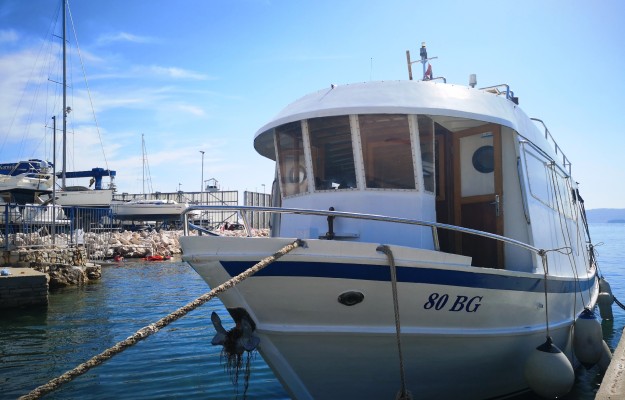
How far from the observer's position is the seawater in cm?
675

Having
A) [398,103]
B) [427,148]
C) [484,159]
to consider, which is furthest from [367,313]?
[484,159]

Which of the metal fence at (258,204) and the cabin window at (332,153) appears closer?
the cabin window at (332,153)

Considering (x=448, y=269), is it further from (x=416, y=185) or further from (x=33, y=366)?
(x=33, y=366)

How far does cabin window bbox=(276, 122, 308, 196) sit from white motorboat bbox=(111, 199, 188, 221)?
32.7 m

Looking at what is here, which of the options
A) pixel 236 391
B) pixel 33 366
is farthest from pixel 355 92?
pixel 33 366

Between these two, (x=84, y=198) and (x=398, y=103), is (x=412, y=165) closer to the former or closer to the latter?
(x=398, y=103)

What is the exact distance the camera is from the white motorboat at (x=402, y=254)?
4.23 metres

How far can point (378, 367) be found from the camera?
467 cm

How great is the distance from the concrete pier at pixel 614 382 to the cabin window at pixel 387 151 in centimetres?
264

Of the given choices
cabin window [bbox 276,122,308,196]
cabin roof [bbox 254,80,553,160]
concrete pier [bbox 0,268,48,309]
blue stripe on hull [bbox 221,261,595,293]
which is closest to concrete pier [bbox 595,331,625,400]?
blue stripe on hull [bbox 221,261,595,293]

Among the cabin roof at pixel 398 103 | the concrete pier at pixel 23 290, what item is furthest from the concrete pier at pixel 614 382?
the concrete pier at pixel 23 290

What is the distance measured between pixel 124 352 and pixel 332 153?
Answer: 5.45m

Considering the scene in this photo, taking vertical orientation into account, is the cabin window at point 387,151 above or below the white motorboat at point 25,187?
below

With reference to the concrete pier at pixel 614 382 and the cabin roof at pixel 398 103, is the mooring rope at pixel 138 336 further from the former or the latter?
the concrete pier at pixel 614 382
